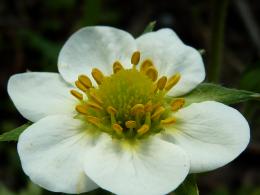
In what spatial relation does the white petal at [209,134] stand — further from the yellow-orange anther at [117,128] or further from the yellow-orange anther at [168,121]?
the yellow-orange anther at [117,128]

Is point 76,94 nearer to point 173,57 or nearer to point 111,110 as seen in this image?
point 111,110

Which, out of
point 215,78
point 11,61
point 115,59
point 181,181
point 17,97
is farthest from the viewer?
point 11,61

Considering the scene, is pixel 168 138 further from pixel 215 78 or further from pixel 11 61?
pixel 11 61

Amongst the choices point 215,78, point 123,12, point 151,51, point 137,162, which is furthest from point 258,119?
point 123,12

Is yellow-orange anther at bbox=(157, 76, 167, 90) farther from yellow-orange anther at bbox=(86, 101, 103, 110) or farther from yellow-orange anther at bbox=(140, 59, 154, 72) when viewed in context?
yellow-orange anther at bbox=(86, 101, 103, 110)

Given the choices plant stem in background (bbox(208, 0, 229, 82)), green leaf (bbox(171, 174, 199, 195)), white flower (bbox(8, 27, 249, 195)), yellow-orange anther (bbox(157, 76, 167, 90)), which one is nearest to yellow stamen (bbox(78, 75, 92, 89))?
white flower (bbox(8, 27, 249, 195))
